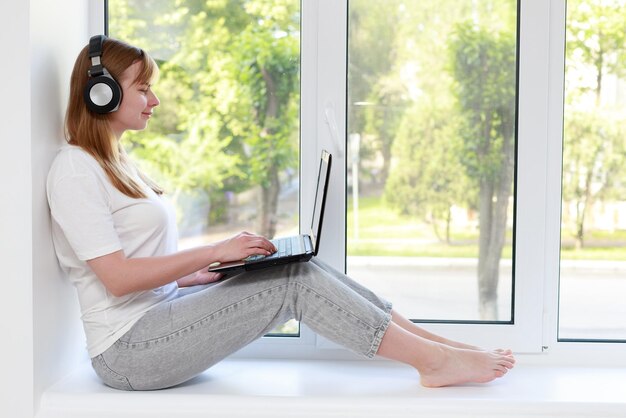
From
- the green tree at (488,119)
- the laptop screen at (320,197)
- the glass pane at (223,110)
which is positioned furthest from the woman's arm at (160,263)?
the green tree at (488,119)

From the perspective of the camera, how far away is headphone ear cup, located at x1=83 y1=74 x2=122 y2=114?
5.92 ft

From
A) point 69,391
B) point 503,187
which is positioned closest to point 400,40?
point 503,187

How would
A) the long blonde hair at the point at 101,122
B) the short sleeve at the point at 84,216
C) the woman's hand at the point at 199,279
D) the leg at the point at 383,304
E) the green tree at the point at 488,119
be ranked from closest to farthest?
the short sleeve at the point at 84,216
the long blonde hair at the point at 101,122
the leg at the point at 383,304
the woman's hand at the point at 199,279
the green tree at the point at 488,119

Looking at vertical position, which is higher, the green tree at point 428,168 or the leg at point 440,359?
the green tree at point 428,168

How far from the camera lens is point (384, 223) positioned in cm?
222

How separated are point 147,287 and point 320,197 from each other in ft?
1.58

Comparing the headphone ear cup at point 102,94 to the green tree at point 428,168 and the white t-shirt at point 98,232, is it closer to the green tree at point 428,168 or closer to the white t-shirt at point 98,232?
the white t-shirt at point 98,232

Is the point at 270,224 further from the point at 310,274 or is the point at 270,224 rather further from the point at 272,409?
the point at 272,409

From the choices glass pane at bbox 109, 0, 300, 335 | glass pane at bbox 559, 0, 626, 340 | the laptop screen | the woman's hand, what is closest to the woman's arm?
the laptop screen

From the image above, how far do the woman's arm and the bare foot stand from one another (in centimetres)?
47

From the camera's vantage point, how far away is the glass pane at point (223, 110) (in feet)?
7.24

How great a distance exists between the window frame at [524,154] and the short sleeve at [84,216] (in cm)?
60

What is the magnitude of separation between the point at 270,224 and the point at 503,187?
2.10 feet

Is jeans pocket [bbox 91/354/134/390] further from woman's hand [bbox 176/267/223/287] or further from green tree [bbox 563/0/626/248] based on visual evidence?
green tree [bbox 563/0/626/248]
